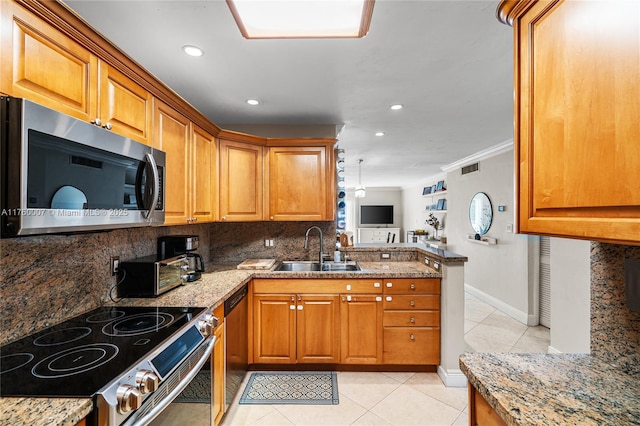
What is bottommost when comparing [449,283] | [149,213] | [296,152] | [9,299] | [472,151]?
[449,283]

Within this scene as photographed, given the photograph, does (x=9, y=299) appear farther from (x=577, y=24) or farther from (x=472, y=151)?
(x=472, y=151)

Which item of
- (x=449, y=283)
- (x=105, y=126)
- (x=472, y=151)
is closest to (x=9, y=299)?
(x=105, y=126)

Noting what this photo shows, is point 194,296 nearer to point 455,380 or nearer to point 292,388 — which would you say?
point 292,388

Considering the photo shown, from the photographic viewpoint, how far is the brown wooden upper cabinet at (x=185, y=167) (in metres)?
1.89

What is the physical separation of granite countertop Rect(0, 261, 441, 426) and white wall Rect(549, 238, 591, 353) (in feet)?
4.53

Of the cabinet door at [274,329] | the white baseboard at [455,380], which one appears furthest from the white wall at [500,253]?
the cabinet door at [274,329]

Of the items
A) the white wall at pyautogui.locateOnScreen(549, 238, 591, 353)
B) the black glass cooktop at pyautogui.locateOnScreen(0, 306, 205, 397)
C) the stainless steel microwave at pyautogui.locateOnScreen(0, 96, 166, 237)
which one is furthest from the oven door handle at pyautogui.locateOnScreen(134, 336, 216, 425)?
the white wall at pyautogui.locateOnScreen(549, 238, 591, 353)

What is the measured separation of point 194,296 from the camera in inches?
Answer: 75.1

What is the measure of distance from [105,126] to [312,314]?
2.12 meters

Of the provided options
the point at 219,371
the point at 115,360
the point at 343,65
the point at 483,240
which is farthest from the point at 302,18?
the point at 483,240

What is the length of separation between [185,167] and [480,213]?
15.4 feet

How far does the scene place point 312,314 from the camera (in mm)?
2668

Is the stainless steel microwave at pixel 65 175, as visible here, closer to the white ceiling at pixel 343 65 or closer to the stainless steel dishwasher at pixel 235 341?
Result: the white ceiling at pixel 343 65

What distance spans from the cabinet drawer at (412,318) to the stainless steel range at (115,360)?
64.3 inches
